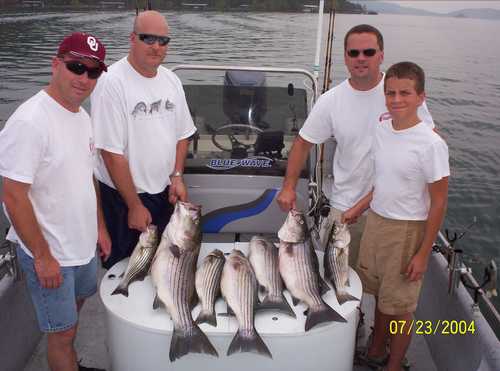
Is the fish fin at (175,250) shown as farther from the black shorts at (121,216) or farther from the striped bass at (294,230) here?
the striped bass at (294,230)

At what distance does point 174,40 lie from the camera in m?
23.2

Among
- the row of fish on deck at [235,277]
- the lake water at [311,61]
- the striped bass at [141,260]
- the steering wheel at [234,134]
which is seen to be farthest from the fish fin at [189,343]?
the lake water at [311,61]

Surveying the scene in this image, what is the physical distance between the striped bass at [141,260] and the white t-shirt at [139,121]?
0.35 meters

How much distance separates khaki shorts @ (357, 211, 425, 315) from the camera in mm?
2715

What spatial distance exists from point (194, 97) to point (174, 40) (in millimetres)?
20588

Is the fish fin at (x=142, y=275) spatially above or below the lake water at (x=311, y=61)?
above

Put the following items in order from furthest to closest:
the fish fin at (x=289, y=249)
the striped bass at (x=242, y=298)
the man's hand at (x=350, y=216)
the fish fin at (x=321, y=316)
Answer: the man's hand at (x=350, y=216)
the fish fin at (x=289, y=249)
the fish fin at (x=321, y=316)
the striped bass at (x=242, y=298)

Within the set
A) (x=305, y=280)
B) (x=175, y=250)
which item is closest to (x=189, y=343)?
(x=175, y=250)

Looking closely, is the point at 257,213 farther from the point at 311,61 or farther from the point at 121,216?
the point at 311,61

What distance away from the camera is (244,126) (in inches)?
149

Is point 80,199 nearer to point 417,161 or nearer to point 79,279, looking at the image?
point 79,279

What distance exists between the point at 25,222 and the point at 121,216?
95 cm

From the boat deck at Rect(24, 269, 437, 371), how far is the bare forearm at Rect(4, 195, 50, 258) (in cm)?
140
